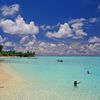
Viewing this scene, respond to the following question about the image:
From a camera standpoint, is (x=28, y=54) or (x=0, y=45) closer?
(x=0, y=45)

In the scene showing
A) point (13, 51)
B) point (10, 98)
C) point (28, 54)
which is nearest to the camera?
point (10, 98)

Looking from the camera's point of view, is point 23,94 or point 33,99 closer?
point 33,99

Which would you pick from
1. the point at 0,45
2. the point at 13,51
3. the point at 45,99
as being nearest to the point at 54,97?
the point at 45,99

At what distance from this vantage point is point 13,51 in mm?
134375

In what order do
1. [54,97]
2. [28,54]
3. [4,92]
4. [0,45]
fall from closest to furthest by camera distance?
1. [54,97]
2. [4,92]
3. [0,45]
4. [28,54]

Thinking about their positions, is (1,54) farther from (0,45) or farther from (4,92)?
(4,92)

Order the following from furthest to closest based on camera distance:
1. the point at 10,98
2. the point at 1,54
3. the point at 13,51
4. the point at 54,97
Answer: the point at 13,51
the point at 1,54
the point at 54,97
the point at 10,98

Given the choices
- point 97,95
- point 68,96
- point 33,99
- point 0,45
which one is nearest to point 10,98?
point 33,99

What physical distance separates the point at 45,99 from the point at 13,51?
121688mm

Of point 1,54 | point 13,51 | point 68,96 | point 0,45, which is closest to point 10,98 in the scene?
point 68,96

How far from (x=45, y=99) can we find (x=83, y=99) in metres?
2.11

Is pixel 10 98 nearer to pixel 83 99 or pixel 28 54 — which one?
pixel 83 99

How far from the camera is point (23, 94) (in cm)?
1541

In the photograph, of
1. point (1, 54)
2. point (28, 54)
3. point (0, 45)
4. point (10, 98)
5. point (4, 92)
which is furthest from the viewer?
point (28, 54)
